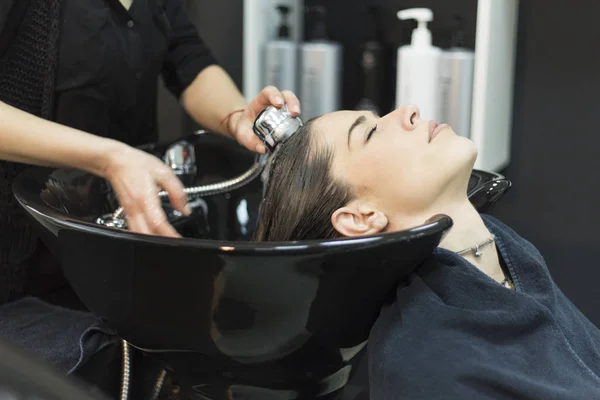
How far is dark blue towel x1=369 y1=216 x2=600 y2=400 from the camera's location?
81 centimetres

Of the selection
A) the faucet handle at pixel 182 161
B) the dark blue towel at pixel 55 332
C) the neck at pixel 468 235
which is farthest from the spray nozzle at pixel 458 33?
the dark blue towel at pixel 55 332

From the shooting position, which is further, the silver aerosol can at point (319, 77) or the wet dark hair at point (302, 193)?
the silver aerosol can at point (319, 77)

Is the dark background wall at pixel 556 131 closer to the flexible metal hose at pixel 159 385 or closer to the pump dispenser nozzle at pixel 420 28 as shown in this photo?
the pump dispenser nozzle at pixel 420 28

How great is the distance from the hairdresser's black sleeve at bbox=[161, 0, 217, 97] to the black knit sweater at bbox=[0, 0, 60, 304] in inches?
11.7

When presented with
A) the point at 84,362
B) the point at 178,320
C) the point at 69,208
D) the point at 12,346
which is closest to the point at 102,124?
the point at 69,208

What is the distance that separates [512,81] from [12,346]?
1633mm

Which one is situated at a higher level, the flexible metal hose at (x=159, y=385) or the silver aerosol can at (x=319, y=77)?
the silver aerosol can at (x=319, y=77)

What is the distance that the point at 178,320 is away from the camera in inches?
34.7

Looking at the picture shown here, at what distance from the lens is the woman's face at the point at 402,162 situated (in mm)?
1004

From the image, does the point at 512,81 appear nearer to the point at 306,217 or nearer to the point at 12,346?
the point at 306,217

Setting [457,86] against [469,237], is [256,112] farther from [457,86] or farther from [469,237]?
[457,86]

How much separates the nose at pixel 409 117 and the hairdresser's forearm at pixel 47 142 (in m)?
0.39

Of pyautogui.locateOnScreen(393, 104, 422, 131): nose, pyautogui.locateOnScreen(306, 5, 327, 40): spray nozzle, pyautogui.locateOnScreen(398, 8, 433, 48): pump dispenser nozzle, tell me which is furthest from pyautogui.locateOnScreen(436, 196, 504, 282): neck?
pyautogui.locateOnScreen(306, 5, 327, 40): spray nozzle

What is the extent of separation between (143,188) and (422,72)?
954 mm
